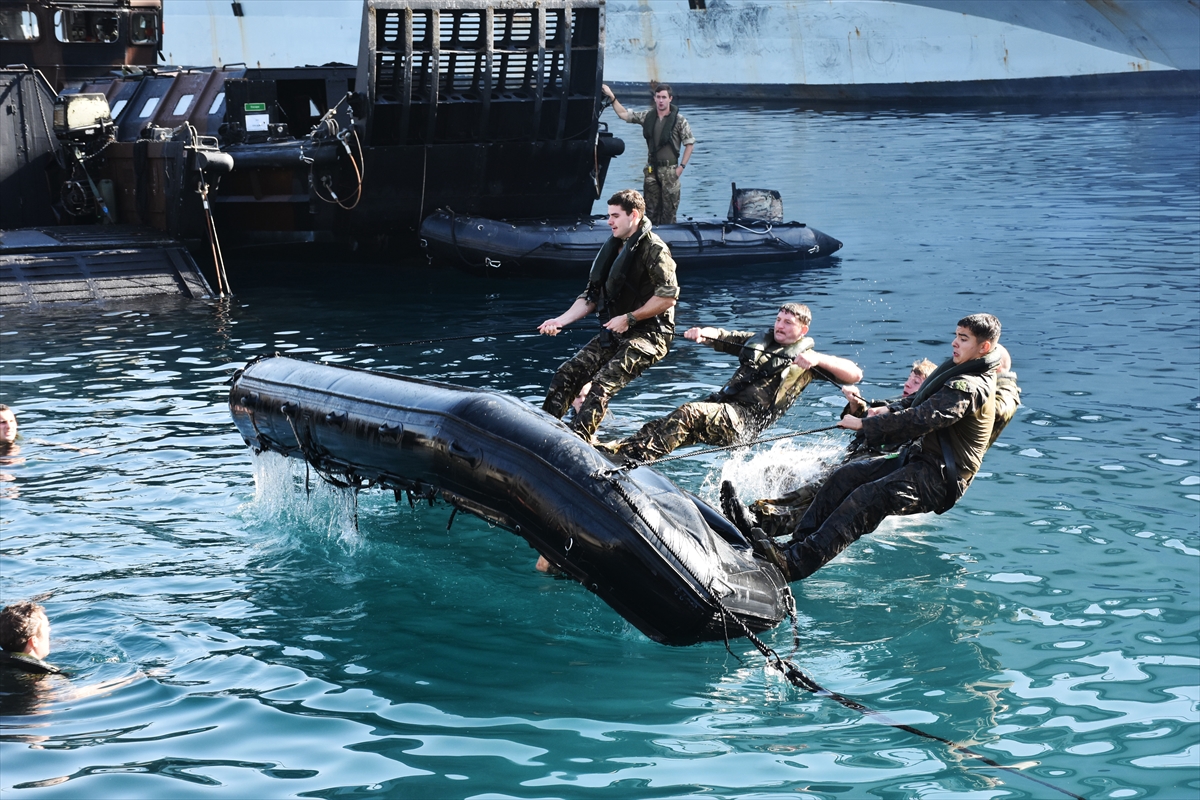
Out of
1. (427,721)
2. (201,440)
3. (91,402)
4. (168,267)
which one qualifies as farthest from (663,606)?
(168,267)

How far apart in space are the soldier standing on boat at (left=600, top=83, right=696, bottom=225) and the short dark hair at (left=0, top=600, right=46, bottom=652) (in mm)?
14608

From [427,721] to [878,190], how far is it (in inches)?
912

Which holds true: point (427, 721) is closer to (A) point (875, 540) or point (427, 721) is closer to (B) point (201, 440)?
(A) point (875, 540)

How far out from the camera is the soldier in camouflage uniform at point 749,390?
31.4 feet

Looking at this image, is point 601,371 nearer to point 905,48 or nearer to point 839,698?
point 839,698

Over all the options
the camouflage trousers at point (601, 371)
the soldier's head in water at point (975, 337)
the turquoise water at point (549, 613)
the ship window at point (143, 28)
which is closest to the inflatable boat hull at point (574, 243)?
the turquoise water at point (549, 613)

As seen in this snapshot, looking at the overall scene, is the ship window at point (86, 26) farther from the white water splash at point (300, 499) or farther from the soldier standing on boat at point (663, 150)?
the white water splash at point (300, 499)

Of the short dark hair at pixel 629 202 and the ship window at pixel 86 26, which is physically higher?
the ship window at pixel 86 26

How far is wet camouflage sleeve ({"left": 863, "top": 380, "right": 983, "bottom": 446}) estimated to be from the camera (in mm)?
7855

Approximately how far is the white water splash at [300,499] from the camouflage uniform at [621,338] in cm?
178

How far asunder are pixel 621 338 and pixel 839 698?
4123mm

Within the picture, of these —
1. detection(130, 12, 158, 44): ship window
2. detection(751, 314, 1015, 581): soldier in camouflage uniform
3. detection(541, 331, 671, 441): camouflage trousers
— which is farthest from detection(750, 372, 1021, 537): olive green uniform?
detection(130, 12, 158, 44): ship window

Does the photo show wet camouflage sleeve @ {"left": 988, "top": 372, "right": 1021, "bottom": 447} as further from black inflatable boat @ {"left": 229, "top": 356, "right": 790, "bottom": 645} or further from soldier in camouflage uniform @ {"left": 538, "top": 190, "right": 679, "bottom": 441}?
soldier in camouflage uniform @ {"left": 538, "top": 190, "right": 679, "bottom": 441}

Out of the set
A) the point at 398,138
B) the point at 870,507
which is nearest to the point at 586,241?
the point at 398,138
